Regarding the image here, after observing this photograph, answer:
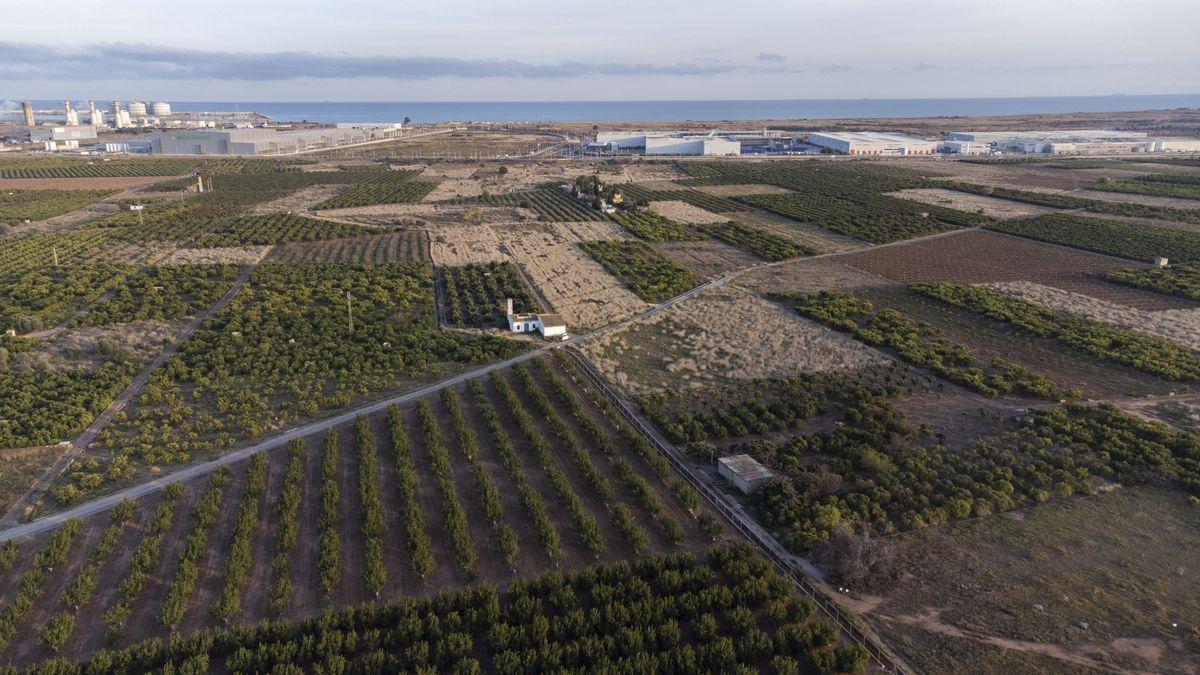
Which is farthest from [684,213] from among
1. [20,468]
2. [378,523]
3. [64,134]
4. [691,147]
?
[64,134]

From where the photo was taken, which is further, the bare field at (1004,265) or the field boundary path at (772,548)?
the bare field at (1004,265)

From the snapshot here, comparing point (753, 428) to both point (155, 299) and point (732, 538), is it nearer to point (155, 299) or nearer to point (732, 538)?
point (732, 538)

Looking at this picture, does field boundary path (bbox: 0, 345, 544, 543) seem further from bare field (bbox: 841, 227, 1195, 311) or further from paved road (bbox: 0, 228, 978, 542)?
bare field (bbox: 841, 227, 1195, 311)

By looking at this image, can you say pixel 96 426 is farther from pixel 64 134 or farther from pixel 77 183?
pixel 64 134

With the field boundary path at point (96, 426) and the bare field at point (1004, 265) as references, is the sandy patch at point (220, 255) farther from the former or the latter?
the bare field at point (1004, 265)

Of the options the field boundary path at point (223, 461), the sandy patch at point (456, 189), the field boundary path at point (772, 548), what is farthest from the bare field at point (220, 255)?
the field boundary path at point (772, 548)

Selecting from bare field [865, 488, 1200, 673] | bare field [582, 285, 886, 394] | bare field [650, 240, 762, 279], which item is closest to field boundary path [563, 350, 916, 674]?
bare field [865, 488, 1200, 673]

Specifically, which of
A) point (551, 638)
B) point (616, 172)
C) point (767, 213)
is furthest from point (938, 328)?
point (616, 172)
